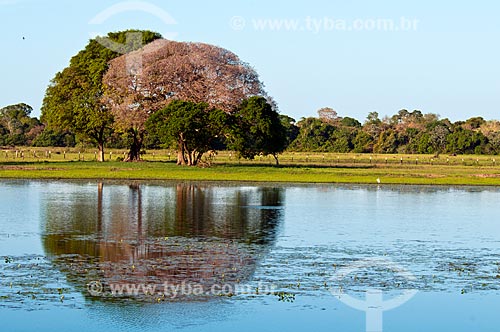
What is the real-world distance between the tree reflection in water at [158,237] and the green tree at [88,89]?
116ft

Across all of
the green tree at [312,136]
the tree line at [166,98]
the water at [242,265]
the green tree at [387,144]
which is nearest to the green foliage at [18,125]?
the green tree at [312,136]

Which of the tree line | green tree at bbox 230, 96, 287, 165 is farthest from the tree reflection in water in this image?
green tree at bbox 230, 96, 287, 165

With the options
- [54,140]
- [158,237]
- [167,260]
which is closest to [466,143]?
[54,140]

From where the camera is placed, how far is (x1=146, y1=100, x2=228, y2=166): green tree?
241ft

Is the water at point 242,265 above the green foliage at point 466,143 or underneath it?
underneath

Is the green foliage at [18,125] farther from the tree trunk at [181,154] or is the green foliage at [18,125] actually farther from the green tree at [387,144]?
the tree trunk at [181,154]

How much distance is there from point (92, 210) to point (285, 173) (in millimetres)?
32922

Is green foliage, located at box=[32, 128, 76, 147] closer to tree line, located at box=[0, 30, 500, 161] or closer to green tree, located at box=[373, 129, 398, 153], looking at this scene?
tree line, located at box=[0, 30, 500, 161]

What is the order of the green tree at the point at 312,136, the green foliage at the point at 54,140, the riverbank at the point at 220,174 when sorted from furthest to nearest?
1. the green tree at the point at 312,136
2. the green foliage at the point at 54,140
3. the riverbank at the point at 220,174

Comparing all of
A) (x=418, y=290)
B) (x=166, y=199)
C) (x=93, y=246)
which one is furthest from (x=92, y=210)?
(x=418, y=290)

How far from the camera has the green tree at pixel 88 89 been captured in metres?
82.0

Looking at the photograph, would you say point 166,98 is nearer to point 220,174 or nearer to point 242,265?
point 220,174

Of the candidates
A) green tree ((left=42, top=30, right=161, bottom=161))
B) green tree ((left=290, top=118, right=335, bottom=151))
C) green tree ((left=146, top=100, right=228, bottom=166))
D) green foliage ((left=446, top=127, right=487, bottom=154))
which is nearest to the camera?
green tree ((left=146, top=100, right=228, bottom=166))

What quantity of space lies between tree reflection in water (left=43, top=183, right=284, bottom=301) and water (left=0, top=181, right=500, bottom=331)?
0.20 ft
